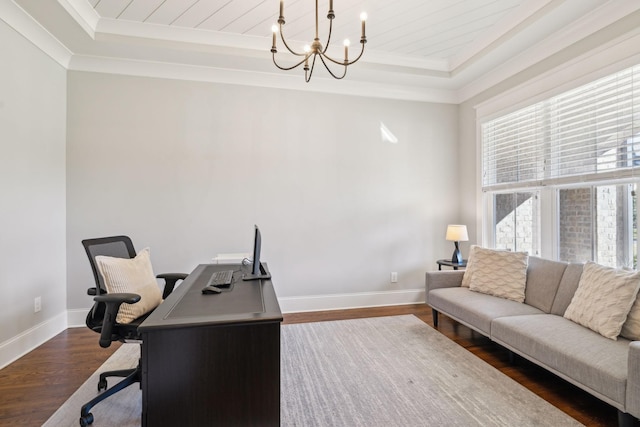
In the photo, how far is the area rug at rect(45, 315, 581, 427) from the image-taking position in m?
1.82

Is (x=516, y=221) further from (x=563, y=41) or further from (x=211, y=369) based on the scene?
(x=211, y=369)

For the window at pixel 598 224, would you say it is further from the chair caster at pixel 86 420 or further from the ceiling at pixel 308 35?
the chair caster at pixel 86 420

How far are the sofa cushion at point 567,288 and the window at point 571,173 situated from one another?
0.33m

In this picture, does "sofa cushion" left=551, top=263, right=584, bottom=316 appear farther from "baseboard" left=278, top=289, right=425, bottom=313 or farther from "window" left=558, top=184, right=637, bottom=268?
"baseboard" left=278, top=289, right=425, bottom=313

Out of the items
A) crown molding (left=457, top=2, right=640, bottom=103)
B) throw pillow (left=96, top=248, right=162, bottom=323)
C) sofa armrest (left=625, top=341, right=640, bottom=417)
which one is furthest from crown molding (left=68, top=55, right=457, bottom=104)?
sofa armrest (left=625, top=341, right=640, bottom=417)

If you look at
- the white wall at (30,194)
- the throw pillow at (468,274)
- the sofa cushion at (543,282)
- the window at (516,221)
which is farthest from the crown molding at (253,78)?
the sofa cushion at (543,282)

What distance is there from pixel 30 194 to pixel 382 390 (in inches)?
128

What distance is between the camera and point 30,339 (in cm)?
268

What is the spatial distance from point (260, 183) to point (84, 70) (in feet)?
6.88

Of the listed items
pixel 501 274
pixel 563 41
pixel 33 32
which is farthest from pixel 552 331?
pixel 33 32

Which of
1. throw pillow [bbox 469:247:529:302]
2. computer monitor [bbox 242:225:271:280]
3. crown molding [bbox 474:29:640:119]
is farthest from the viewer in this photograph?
throw pillow [bbox 469:247:529:302]

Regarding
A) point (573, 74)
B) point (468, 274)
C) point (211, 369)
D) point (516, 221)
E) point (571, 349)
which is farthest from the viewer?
point (516, 221)

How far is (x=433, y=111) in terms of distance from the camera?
4168mm

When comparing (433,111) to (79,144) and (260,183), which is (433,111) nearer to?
(260,183)
